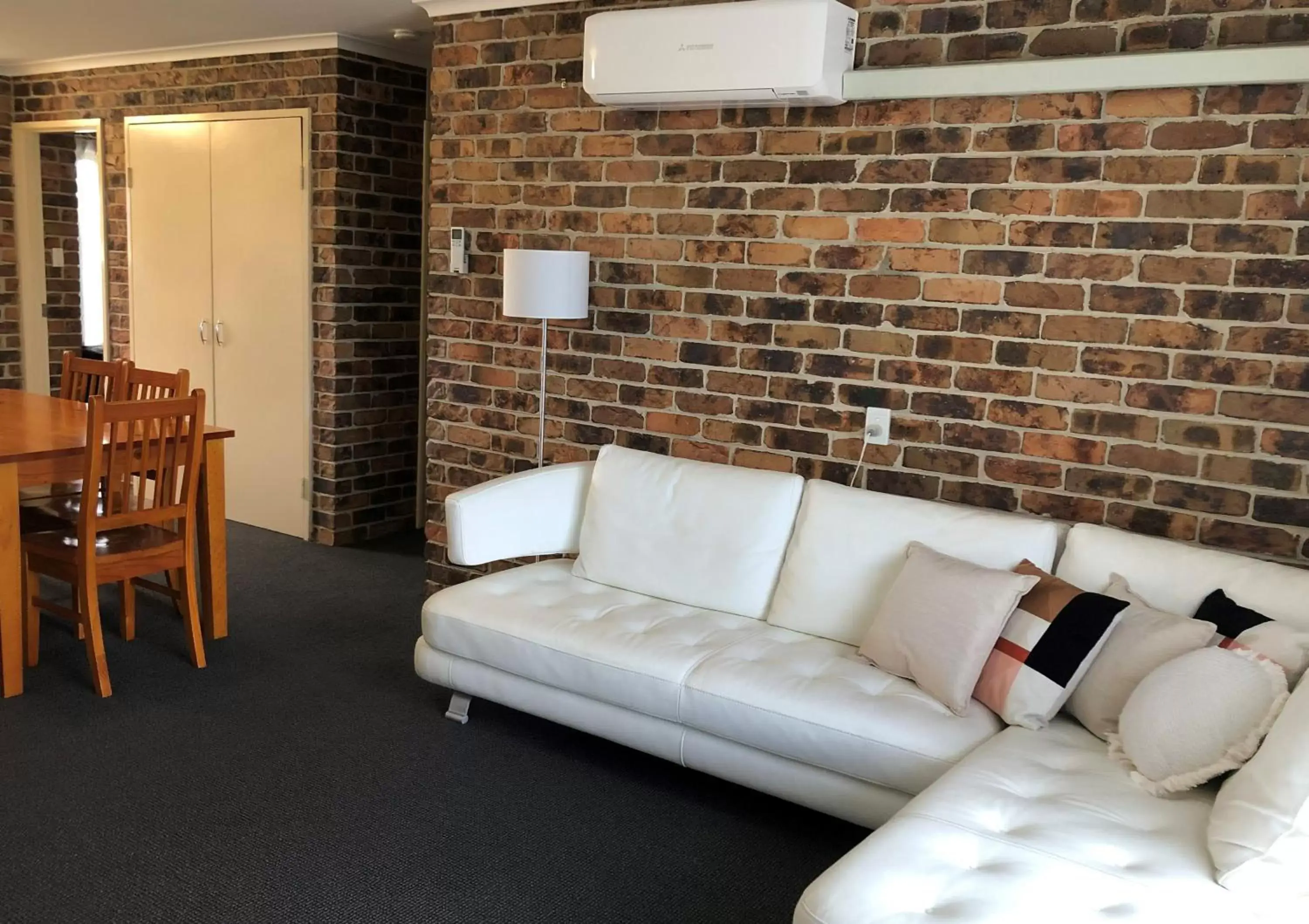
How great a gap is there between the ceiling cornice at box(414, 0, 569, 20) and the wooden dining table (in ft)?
5.85

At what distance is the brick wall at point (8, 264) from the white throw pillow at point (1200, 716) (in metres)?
6.61

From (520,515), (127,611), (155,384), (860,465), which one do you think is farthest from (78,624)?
(860,465)

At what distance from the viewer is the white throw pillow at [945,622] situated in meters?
2.48

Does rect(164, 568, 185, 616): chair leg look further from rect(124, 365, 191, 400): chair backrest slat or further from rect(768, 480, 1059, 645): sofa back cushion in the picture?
rect(768, 480, 1059, 645): sofa back cushion

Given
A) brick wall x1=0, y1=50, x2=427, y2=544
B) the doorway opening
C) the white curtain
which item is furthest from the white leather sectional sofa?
the white curtain

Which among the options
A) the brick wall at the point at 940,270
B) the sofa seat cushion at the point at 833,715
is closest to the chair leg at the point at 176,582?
the brick wall at the point at 940,270

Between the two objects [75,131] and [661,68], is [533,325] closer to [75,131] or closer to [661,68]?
[661,68]

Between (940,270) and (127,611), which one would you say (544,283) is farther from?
(127,611)

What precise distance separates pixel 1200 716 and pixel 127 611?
336cm

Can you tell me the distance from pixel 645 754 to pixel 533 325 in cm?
171

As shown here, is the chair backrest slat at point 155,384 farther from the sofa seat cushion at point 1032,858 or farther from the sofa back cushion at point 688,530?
the sofa seat cushion at point 1032,858

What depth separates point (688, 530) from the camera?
127 inches

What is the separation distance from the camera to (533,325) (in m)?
4.01

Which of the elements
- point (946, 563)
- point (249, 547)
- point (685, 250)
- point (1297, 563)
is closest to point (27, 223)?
point (249, 547)
